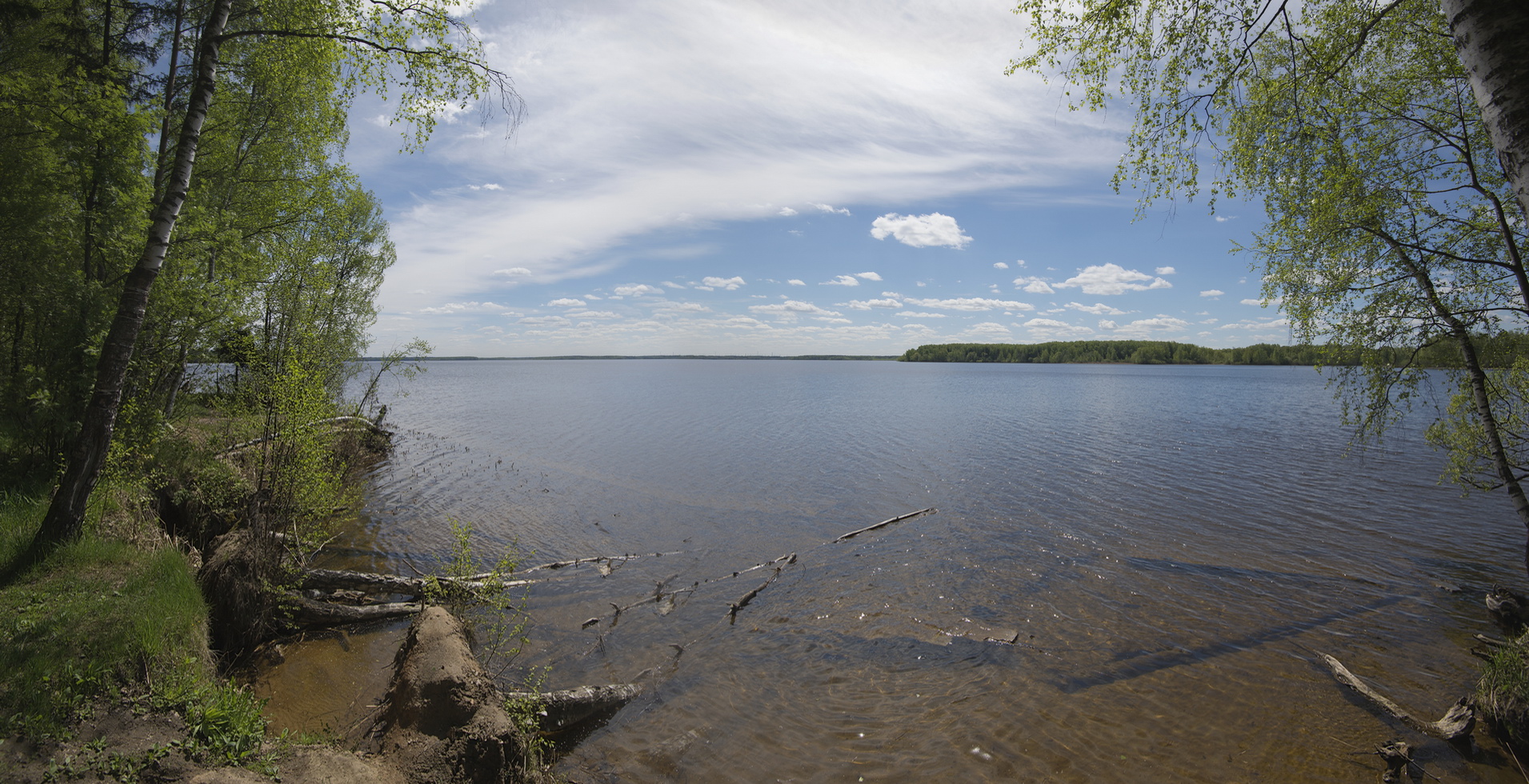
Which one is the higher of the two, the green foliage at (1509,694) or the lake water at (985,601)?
the green foliage at (1509,694)

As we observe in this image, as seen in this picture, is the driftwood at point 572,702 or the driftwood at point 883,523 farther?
the driftwood at point 883,523

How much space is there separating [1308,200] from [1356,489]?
51.8ft

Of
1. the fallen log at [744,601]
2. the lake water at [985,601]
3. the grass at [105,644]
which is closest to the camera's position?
the grass at [105,644]

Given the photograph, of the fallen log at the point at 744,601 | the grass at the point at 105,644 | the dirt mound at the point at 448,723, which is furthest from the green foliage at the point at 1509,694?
the grass at the point at 105,644

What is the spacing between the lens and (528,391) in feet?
243

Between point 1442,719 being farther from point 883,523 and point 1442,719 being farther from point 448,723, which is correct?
point 448,723

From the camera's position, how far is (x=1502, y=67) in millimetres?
3484

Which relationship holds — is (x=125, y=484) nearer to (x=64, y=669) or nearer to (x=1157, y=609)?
(x=64, y=669)

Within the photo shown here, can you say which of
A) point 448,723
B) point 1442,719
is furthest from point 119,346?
point 1442,719

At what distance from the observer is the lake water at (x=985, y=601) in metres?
7.74

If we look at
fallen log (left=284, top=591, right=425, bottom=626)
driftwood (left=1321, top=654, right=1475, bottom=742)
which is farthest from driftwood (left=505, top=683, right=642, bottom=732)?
driftwood (left=1321, top=654, right=1475, bottom=742)

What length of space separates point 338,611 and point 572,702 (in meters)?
5.07

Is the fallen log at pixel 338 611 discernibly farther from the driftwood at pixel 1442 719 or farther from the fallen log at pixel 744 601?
the driftwood at pixel 1442 719

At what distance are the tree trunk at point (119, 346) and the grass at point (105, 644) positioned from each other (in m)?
0.38
